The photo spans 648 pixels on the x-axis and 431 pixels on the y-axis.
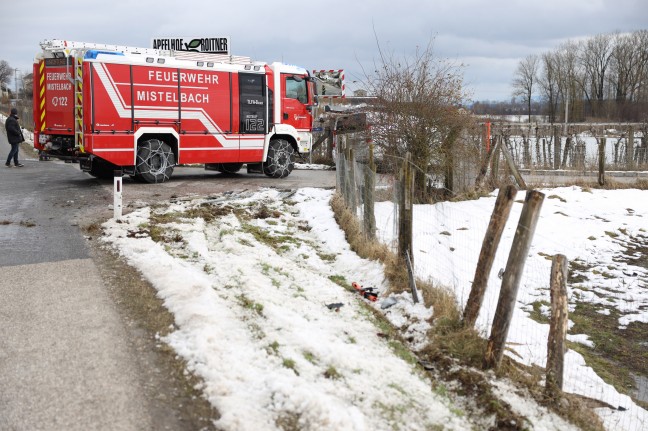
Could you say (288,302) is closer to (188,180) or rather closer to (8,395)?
(8,395)

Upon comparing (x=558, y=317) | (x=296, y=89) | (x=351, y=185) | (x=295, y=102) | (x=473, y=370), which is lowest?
(x=473, y=370)

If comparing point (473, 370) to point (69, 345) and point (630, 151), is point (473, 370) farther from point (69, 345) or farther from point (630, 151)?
point (630, 151)

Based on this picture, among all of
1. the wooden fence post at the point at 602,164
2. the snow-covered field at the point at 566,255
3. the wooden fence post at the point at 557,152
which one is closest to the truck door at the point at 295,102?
the snow-covered field at the point at 566,255

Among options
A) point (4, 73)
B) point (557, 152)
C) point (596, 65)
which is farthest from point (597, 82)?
point (4, 73)

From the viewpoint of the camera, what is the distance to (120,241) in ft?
29.6

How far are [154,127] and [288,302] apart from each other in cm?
1008

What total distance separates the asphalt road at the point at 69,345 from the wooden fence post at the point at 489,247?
2.80 meters

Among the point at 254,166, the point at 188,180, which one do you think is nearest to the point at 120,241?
the point at 188,180

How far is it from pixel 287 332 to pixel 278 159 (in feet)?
42.9

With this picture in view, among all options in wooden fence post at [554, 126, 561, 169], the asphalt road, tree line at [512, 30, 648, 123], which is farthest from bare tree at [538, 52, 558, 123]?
the asphalt road

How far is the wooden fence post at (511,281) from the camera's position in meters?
5.39

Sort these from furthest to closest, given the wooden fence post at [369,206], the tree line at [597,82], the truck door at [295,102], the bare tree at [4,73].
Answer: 1. the bare tree at [4,73]
2. the tree line at [597,82]
3. the truck door at [295,102]
4. the wooden fence post at [369,206]

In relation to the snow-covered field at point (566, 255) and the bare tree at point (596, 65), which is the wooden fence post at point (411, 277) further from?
the bare tree at point (596, 65)

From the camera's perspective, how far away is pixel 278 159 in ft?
60.4
